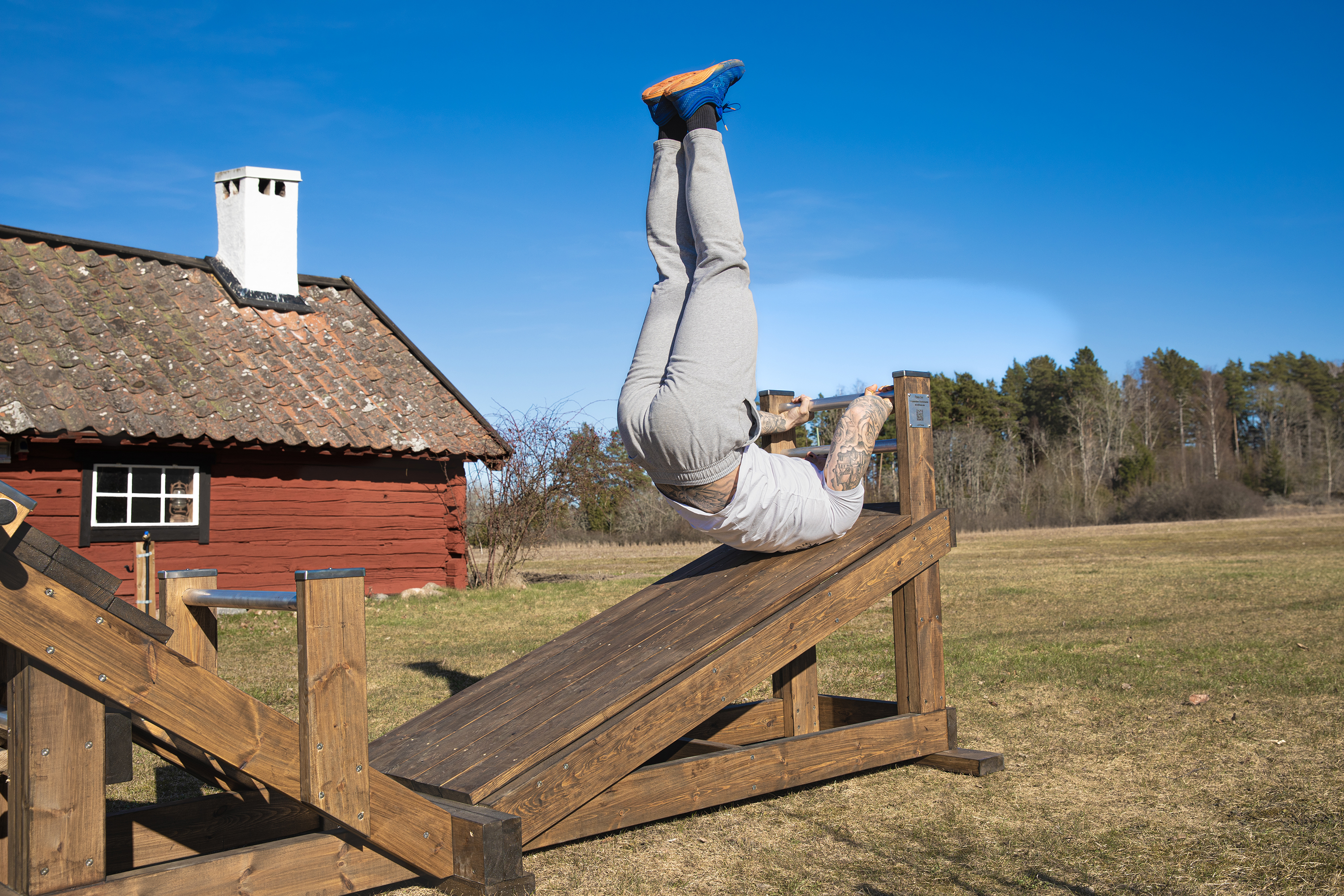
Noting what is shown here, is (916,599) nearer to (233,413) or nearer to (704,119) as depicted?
(704,119)

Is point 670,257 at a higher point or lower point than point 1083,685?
higher

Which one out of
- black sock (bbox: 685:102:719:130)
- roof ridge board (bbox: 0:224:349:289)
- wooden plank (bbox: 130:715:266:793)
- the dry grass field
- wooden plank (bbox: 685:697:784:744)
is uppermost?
roof ridge board (bbox: 0:224:349:289)

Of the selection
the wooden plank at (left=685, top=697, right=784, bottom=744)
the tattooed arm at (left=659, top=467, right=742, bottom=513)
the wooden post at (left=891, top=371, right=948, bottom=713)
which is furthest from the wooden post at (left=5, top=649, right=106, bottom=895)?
the wooden post at (left=891, top=371, right=948, bottom=713)

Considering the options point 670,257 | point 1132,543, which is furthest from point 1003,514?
point 670,257

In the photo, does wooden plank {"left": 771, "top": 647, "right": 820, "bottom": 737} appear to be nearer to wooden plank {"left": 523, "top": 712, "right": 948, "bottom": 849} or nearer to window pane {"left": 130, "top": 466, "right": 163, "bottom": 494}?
wooden plank {"left": 523, "top": 712, "right": 948, "bottom": 849}

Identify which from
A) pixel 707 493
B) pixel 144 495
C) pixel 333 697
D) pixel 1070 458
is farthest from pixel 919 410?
pixel 1070 458

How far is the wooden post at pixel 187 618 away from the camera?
329 cm

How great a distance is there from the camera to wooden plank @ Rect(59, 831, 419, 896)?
2.40 metres

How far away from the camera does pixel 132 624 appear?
223 centimetres

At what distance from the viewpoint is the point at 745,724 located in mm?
4949

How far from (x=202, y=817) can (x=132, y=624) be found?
122 centimetres

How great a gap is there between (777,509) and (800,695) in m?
1.42

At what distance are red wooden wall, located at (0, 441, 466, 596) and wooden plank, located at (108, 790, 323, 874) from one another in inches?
346

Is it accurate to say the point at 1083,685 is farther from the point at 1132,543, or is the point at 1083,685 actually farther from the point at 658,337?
the point at 1132,543
